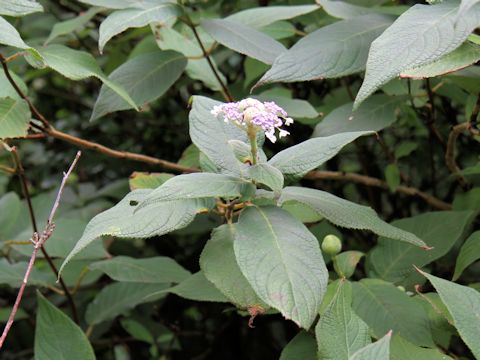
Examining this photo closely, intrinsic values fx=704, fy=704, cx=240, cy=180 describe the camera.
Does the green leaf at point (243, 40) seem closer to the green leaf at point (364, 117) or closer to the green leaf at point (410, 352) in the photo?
the green leaf at point (364, 117)

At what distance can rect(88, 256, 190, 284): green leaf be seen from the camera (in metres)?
1.41

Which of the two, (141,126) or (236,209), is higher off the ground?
(236,209)

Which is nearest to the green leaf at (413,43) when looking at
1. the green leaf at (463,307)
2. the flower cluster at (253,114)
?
the flower cluster at (253,114)

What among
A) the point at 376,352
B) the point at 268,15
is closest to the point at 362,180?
the point at 268,15

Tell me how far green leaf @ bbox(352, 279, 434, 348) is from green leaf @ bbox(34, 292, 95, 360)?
0.42 metres

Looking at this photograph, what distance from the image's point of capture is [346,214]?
96 centimetres

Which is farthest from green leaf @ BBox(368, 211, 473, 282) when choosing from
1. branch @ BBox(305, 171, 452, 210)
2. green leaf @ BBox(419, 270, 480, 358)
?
green leaf @ BBox(419, 270, 480, 358)

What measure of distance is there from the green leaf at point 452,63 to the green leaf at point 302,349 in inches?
16.1

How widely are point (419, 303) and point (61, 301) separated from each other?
4.07ft

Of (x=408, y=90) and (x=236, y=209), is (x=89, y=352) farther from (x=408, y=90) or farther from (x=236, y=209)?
(x=408, y=90)

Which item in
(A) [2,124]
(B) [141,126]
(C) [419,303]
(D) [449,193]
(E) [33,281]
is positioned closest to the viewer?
(C) [419,303]

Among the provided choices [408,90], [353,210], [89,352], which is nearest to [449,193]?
[408,90]

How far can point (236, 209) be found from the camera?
3.64 feet

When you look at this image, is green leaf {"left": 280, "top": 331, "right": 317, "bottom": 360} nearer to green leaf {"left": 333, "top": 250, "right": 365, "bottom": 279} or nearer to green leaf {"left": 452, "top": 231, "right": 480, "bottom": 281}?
green leaf {"left": 333, "top": 250, "right": 365, "bottom": 279}
